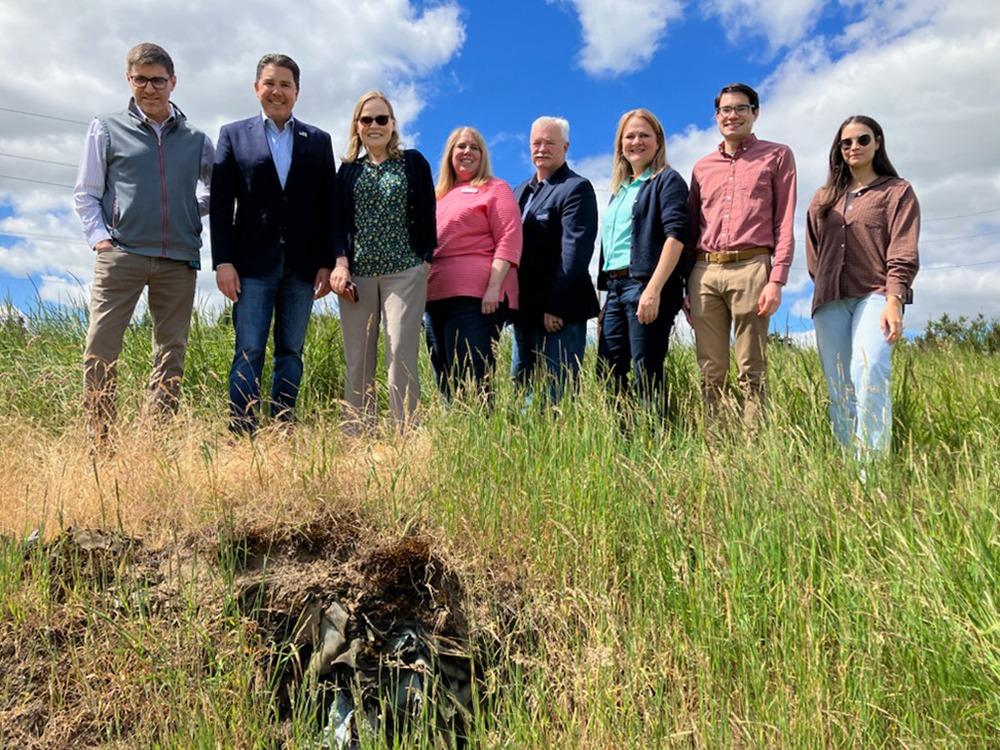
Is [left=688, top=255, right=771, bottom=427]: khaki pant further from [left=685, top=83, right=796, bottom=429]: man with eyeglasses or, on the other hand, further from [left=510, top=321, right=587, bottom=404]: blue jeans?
[left=510, top=321, right=587, bottom=404]: blue jeans

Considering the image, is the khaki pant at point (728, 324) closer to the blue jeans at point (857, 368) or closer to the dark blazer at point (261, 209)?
the blue jeans at point (857, 368)

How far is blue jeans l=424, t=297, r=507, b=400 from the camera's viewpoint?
16.1ft

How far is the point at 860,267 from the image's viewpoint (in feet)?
14.9

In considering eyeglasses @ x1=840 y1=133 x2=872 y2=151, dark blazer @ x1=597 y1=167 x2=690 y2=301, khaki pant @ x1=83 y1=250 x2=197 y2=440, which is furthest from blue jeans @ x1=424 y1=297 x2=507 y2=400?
eyeglasses @ x1=840 y1=133 x2=872 y2=151

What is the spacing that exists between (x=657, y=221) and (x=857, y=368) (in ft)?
4.89

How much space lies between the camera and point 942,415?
5430 millimetres

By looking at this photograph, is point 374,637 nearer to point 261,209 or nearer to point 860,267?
point 261,209

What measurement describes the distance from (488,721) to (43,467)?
2951 millimetres

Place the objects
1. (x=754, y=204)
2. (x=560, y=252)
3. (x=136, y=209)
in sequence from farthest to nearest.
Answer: (x=560, y=252), (x=136, y=209), (x=754, y=204)

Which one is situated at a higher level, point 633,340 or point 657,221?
point 657,221

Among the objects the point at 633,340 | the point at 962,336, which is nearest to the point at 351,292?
the point at 633,340

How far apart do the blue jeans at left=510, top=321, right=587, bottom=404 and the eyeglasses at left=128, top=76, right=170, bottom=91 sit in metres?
2.78

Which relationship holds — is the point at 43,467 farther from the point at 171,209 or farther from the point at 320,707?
the point at 320,707

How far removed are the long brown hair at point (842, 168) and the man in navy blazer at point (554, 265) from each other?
145cm
